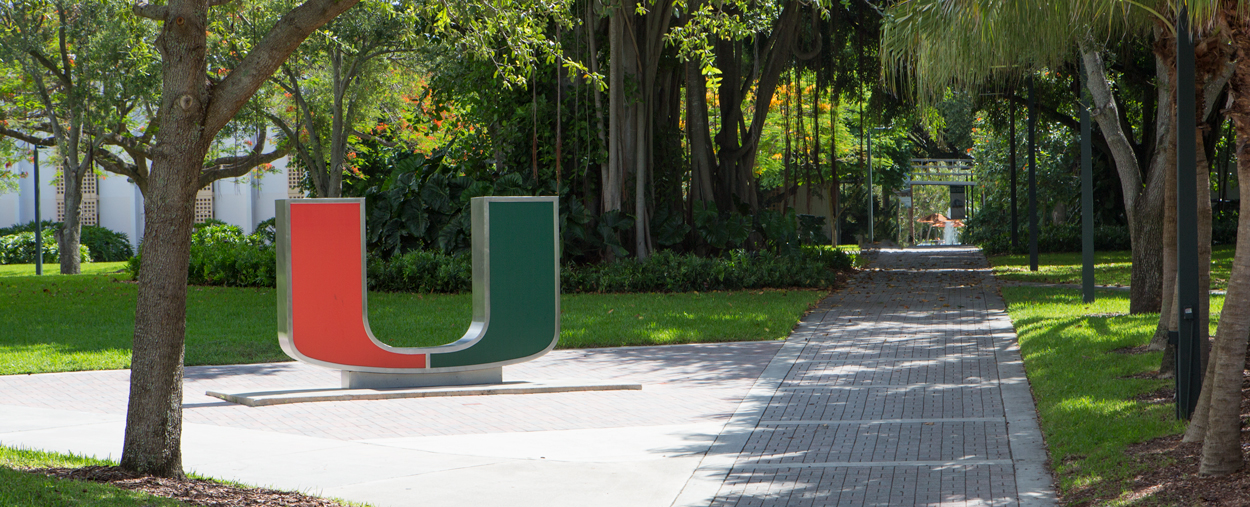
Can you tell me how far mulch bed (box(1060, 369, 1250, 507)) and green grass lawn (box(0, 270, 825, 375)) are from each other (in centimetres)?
661

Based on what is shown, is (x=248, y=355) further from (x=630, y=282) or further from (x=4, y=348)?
(x=630, y=282)

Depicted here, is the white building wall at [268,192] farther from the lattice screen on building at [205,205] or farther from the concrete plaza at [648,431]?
the concrete plaza at [648,431]

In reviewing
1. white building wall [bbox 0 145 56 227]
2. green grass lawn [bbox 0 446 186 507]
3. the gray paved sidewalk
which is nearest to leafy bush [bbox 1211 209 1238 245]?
the gray paved sidewalk

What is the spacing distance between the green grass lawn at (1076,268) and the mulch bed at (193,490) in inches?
603

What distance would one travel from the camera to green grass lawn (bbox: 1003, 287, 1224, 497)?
5.84 m

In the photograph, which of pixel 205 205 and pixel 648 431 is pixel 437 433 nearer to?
pixel 648 431

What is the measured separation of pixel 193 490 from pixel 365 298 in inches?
140

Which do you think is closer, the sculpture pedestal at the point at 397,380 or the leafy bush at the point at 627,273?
the sculpture pedestal at the point at 397,380

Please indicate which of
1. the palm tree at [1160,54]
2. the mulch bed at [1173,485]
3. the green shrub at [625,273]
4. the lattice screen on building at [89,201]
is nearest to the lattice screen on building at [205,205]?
the lattice screen on building at [89,201]

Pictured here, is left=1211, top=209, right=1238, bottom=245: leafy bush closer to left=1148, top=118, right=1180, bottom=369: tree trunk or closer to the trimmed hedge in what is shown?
the trimmed hedge

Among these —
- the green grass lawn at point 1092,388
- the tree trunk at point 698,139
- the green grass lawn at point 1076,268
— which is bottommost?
the green grass lawn at point 1092,388

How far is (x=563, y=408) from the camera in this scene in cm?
834

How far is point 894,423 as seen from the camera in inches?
294

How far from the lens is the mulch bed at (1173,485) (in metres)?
5.00
